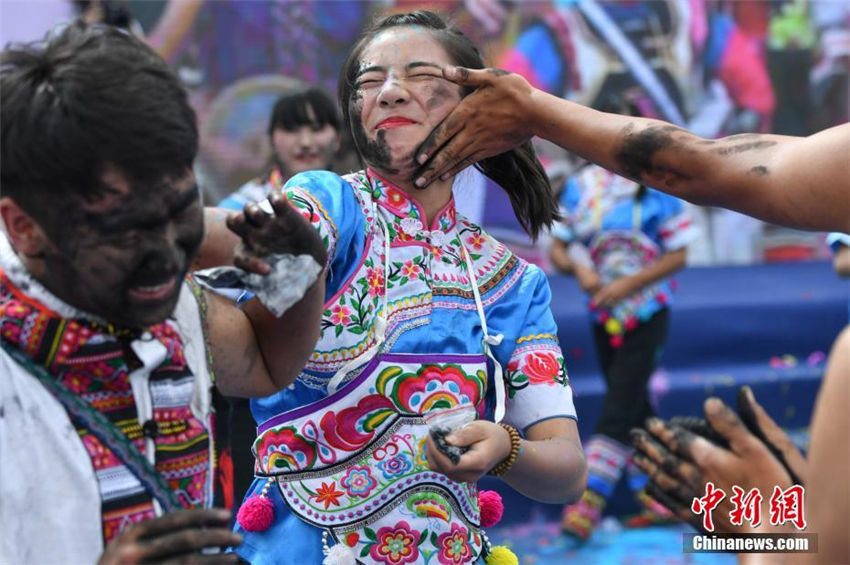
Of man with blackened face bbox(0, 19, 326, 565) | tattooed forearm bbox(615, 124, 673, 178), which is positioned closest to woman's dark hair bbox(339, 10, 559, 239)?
tattooed forearm bbox(615, 124, 673, 178)

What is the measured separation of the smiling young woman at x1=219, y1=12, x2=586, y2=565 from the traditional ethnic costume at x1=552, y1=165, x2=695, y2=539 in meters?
3.15

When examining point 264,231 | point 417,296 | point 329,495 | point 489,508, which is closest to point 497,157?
point 417,296

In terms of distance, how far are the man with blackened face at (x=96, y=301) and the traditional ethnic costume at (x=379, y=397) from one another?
0.51m

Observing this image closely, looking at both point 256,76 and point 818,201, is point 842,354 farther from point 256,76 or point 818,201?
point 256,76

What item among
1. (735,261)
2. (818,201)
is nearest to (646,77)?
(735,261)

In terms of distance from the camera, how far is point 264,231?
1.66 meters

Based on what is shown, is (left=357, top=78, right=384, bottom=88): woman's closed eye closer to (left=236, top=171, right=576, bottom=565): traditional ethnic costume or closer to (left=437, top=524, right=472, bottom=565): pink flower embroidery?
(left=236, top=171, right=576, bottom=565): traditional ethnic costume

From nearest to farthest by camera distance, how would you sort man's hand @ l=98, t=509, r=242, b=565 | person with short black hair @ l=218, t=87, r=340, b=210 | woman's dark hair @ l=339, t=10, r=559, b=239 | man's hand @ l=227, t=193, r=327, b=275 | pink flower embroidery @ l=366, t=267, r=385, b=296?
man's hand @ l=98, t=509, r=242, b=565 → man's hand @ l=227, t=193, r=327, b=275 → pink flower embroidery @ l=366, t=267, r=385, b=296 → woman's dark hair @ l=339, t=10, r=559, b=239 → person with short black hair @ l=218, t=87, r=340, b=210

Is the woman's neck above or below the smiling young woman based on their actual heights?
above

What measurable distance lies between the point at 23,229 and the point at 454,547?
1013 mm

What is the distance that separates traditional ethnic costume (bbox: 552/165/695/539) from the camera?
5.38 meters

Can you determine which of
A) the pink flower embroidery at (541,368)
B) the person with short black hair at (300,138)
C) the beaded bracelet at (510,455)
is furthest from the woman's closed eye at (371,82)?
the person with short black hair at (300,138)

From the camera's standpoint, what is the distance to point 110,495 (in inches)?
60.6

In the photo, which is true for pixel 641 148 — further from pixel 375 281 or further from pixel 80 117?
pixel 80 117
